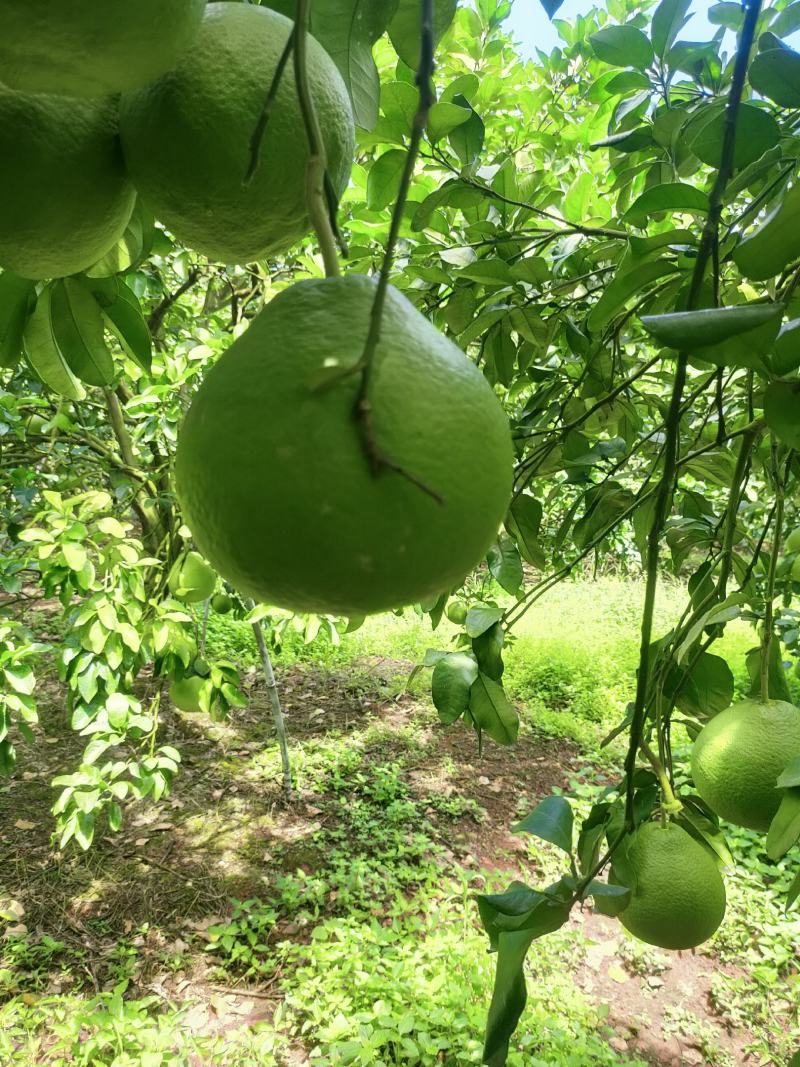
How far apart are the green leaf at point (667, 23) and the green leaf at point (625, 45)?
2cm

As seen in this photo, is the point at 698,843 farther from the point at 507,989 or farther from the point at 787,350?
the point at 787,350

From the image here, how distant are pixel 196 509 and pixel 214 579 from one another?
194cm

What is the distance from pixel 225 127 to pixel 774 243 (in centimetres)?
37

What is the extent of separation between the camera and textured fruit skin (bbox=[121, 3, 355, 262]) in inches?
16.1

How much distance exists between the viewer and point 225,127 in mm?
411

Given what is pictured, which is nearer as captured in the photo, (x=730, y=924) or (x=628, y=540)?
(x=730, y=924)

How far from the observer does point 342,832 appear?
3.42 meters

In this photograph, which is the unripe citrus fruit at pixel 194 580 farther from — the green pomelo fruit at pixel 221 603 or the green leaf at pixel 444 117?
the green leaf at pixel 444 117

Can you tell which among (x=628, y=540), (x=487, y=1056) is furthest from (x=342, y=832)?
(x=628, y=540)

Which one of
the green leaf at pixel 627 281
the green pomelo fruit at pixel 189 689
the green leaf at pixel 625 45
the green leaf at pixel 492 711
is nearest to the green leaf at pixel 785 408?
the green leaf at pixel 627 281

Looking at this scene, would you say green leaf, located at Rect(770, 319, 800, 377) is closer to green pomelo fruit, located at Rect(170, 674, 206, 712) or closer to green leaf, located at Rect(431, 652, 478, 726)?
green leaf, located at Rect(431, 652, 478, 726)

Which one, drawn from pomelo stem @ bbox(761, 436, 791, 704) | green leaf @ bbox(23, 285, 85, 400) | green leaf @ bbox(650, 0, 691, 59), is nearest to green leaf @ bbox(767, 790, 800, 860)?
pomelo stem @ bbox(761, 436, 791, 704)

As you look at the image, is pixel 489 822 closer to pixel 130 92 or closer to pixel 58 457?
pixel 58 457

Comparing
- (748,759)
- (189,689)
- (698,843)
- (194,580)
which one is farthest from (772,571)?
(189,689)
